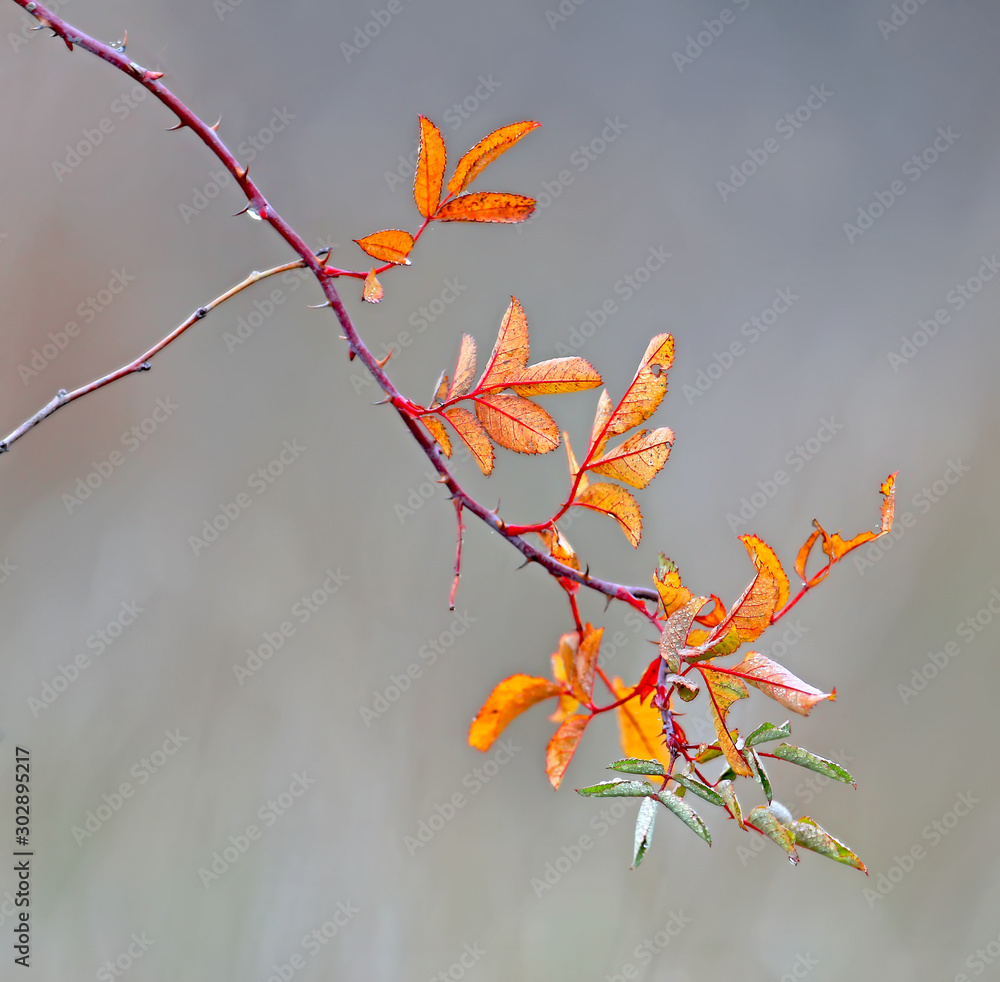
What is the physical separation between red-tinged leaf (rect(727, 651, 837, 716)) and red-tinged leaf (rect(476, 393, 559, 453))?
8cm

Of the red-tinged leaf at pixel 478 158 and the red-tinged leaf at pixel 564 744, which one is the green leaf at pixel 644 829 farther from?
the red-tinged leaf at pixel 478 158

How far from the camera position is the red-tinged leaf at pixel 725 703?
0.73 ft

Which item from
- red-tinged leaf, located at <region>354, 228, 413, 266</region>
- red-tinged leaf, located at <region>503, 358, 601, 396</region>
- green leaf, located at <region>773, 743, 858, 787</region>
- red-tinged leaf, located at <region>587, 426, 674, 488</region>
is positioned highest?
red-tinged leaf, located at <region>354, 228, 413, 266</region>

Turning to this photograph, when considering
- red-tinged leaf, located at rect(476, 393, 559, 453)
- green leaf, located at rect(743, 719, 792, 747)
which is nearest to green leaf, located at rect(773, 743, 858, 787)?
green leaf, located at rect(743, 719, 792, 747)

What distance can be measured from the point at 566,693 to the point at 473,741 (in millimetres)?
33

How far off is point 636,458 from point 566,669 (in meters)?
0.07

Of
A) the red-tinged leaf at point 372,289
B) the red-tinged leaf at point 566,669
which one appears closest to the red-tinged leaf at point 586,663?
the red-tinged leaf at point 566,669

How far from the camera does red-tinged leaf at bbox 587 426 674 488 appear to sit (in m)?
0.26

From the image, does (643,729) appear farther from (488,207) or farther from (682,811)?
(488,207)

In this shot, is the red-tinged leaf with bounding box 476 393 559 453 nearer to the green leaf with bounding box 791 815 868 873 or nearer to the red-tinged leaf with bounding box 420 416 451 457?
the red-tinged leaf with bounding box 420 416 451 457

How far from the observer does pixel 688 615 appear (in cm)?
24

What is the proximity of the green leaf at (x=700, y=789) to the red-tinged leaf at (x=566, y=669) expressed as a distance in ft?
0.17

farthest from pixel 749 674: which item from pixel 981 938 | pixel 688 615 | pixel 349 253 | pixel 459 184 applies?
pixel 981 938

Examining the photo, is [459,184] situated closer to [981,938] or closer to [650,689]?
[650,689]
